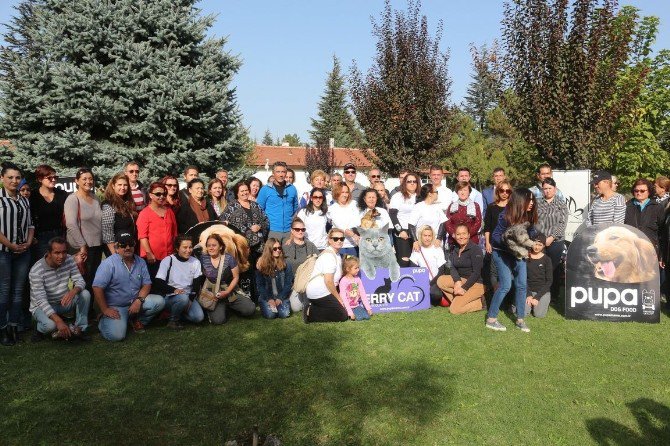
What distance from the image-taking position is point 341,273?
7387 mm

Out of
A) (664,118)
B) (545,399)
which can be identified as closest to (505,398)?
(545,399)

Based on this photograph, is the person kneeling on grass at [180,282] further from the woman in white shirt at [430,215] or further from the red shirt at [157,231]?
the woman in white shirt at [430,215]

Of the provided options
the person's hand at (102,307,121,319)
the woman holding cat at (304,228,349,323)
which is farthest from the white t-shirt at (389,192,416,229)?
the person's hand at (102,307,121,319)

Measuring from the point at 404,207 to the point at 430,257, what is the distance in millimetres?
1002

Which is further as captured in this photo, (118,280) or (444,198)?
(444,198)

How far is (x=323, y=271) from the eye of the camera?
7.14 m

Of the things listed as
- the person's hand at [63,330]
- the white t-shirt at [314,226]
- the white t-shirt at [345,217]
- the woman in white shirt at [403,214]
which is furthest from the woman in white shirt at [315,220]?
the person's hand at [63,330]

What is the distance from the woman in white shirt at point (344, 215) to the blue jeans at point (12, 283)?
4.28 meters

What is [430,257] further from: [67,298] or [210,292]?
[67,298]

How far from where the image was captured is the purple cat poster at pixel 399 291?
24.8 feet

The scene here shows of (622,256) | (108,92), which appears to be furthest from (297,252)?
(108,92)

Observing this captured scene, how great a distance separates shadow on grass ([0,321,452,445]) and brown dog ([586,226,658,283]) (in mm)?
3405

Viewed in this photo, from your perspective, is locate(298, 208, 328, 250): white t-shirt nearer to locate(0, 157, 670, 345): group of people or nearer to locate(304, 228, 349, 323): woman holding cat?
locate(0, 157, 670, 345): group of people

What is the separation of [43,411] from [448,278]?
5.61 m
